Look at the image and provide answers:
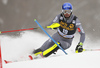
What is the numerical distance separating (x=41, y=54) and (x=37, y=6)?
17.8 ft

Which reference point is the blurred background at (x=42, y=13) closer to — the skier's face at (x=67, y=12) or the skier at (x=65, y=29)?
the skier at (x=65, y=29)

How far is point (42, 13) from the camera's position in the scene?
9148 mm

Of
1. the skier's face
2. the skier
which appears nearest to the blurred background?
the skier

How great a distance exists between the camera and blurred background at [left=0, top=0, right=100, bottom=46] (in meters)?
8.50

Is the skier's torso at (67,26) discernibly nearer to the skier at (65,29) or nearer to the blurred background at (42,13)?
the skier at (65,29)

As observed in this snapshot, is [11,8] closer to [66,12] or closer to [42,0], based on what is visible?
[42,0]

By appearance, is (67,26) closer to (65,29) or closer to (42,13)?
(65,29)

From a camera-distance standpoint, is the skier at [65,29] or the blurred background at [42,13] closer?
the skier at [65,29]

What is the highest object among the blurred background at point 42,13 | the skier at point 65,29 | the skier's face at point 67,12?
the blurred background at point 42,13

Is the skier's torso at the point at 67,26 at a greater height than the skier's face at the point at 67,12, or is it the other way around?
the skier's face at the point at 67,12

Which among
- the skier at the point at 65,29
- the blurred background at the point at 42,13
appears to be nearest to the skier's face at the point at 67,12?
the skier at the point at 65,29

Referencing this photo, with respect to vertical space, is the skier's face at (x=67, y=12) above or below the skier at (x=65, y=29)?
above

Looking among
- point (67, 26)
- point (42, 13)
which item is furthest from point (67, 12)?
point (42, 13)

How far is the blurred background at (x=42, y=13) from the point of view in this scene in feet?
27.9
